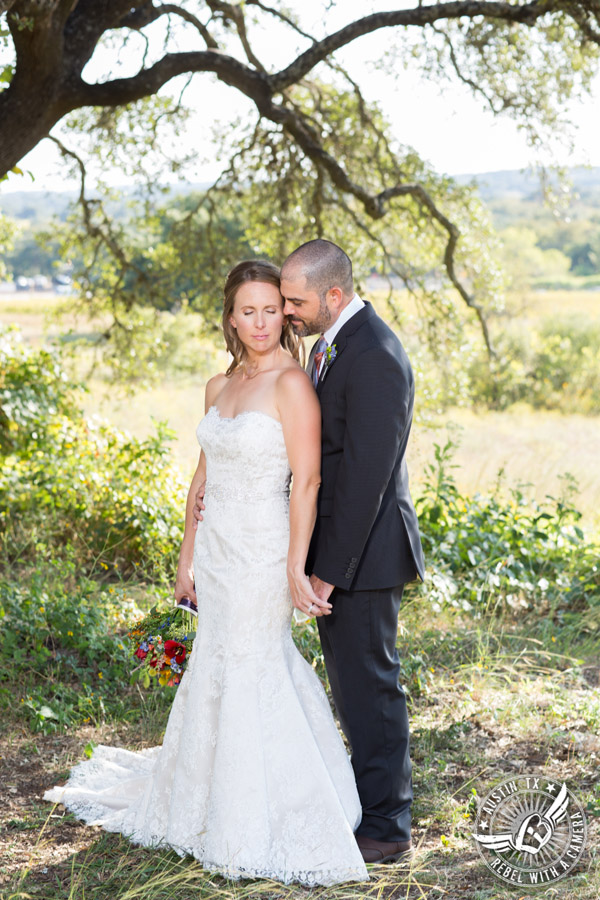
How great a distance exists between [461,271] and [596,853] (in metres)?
6.88

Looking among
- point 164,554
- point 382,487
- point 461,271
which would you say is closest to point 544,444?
point 461,271

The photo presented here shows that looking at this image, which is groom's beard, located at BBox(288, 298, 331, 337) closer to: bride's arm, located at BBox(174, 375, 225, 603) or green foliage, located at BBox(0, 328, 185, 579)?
bride's arm, located at BBox(174, 375, 225, 603)

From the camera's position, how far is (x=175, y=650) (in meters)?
3.54

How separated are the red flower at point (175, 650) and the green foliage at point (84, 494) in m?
2.62

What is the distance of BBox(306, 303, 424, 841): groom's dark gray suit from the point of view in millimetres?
3072

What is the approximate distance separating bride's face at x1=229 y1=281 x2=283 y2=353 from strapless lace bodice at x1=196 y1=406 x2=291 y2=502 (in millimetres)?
271

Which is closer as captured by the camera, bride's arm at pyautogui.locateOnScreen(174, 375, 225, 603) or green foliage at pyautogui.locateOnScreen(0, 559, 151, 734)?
bride's arm at pyautogui.locateOnScreen(174, 375, 225, 603)

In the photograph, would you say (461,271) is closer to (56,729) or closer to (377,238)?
(377,238)

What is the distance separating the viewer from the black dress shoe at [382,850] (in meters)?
3.30

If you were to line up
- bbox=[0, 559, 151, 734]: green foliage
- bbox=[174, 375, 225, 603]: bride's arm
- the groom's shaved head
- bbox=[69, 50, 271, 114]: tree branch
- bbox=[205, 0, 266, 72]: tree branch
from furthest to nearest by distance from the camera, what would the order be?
bbox=[205, 0, 266, 72]: tree branch
bbox=[69, 50, 271, 114]: tree branch
bbox=[0, 559, 151, 734]: green foliage
bbox=[174, 375, 225, 603]: bride's arm
the groom's shaved head

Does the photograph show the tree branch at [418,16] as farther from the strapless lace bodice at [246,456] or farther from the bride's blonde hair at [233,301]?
the strapless lace bodice at [246,456]

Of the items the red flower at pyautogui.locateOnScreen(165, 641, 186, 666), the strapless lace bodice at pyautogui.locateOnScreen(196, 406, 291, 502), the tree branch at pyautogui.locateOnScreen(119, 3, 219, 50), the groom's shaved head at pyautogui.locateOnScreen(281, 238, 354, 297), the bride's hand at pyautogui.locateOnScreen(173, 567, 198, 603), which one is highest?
the tree branch at pyautogui.locateOnScreen(119, 3, 219, 50)

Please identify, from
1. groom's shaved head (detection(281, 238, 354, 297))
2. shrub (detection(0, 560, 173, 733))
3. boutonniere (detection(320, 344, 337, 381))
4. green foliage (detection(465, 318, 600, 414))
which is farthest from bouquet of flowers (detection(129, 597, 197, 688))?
green foliage (detection(465, 318, 600, 414))

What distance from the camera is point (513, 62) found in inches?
320
